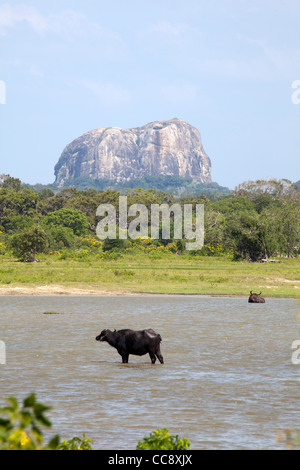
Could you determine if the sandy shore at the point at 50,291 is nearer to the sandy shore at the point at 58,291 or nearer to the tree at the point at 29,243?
the sandy shore at the point at 58,291

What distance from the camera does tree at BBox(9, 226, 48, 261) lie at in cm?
5347

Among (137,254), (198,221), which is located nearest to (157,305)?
(137,254)

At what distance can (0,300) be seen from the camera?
31750 millimetres

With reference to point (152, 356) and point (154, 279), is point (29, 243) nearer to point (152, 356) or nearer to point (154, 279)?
point (154, 279)

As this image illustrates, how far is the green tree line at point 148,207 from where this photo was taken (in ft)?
190

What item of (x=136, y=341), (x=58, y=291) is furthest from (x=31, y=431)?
(x=58, y=291)

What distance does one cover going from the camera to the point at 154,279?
135 feet

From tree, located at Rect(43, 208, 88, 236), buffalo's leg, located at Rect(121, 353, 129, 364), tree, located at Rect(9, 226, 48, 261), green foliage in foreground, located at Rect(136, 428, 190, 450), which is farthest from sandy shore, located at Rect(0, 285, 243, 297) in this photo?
tree, located at Rect(43, 208, 88, 236)

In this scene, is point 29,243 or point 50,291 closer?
point 50,291

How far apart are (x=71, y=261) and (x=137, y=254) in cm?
1180

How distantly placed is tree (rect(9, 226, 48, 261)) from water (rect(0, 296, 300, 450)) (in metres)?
28.8

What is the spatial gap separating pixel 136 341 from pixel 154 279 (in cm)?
2727
